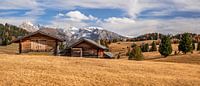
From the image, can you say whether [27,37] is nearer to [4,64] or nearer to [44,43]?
[44,43]

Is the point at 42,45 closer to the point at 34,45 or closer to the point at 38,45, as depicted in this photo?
the point at 38,45

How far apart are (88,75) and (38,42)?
36.8m

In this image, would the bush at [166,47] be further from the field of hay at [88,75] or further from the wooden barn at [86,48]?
the field of hay at [88,75]

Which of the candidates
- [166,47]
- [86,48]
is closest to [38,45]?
[86,48]

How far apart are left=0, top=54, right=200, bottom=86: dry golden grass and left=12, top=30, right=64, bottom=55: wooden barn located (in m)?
24.5

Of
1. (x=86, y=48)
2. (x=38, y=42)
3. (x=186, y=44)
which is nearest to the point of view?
(x=38, y=42)

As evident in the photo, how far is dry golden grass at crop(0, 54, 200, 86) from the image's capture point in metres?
35.0

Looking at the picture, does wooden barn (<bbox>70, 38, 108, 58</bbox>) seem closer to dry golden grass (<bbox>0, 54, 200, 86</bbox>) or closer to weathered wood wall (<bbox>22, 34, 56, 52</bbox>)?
weathered wood wall (<bbox>22, 34, 56, 52</bbox>)

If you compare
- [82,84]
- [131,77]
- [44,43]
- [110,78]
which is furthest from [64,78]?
[44,43]

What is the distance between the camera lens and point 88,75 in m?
39.0

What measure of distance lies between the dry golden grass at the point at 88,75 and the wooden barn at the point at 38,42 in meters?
24.5

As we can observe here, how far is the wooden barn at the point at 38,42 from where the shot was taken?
73.7 meters

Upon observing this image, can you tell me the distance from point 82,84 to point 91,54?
151 ft

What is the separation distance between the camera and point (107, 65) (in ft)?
160
